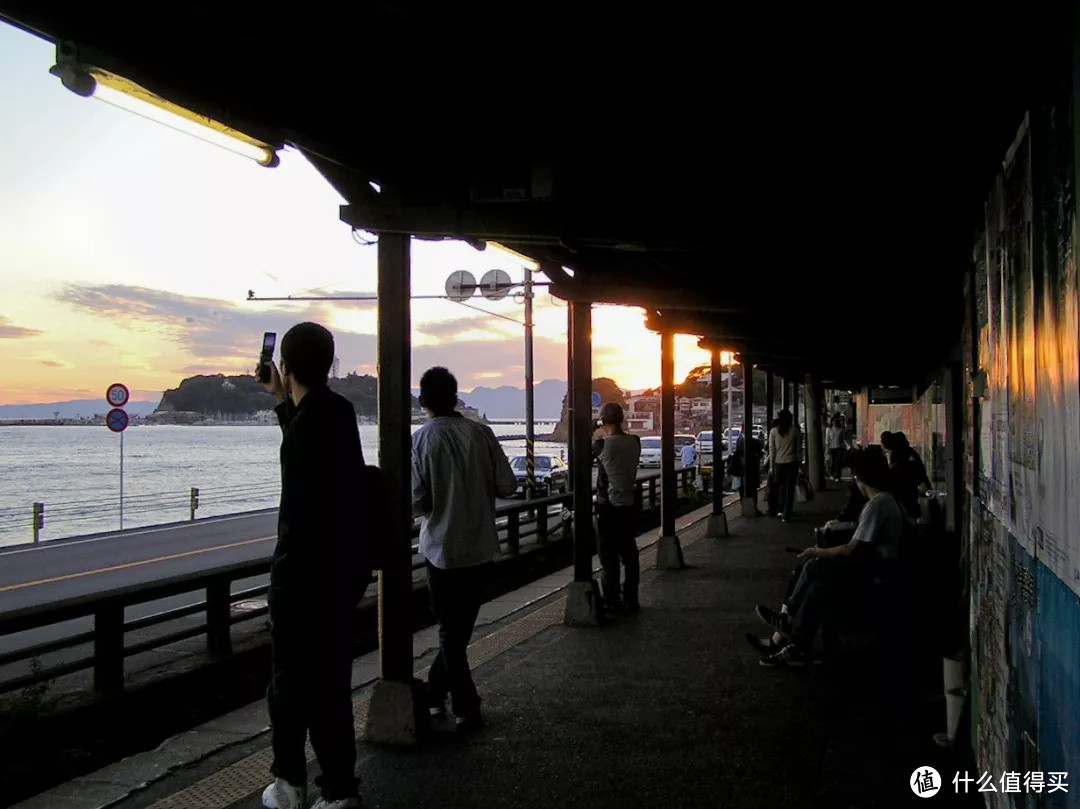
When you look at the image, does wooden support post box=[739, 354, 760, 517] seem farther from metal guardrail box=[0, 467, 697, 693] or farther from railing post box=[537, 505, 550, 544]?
metal guardrail box=[0, 467, 697, 693]

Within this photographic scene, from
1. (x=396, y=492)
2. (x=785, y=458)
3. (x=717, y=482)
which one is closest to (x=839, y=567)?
(x=396, y=492)

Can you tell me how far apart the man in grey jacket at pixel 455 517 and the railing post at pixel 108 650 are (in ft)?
7.68

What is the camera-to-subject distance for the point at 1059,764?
2.08 meters

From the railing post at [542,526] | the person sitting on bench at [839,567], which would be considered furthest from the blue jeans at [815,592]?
the railing post at [542,526]

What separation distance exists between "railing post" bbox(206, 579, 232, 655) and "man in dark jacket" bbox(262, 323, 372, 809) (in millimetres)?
3616

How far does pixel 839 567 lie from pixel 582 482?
101 inches

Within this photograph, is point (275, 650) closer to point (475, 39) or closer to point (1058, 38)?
point (475, 39)

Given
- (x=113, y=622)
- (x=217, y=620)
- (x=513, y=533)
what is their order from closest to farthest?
(x=113, y=622), (x=217, y=620), (x=513, y=533)

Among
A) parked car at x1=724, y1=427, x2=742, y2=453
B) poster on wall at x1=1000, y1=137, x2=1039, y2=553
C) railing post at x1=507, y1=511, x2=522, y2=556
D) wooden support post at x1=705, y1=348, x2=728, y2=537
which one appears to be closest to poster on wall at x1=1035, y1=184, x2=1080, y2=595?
poster on wall at x1=1000, y1=137, x2=1039, y2=553

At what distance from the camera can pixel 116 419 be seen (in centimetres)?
2239

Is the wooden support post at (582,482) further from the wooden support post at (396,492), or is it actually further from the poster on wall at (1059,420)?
the poster on wall at (1059,420)

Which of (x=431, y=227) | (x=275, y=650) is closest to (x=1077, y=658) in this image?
(x=275, y=650)

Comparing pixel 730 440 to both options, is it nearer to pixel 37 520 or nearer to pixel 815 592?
pixel 37 520

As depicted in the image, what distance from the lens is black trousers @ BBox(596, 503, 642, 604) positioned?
800 centimetres
